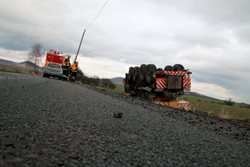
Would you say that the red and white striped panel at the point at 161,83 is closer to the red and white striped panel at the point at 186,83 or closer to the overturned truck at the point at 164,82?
the overturned truck at the point at 164,82

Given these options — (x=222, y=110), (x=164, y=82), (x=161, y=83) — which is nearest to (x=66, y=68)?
(x=161, y=83)

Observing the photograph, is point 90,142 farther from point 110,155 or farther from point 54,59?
point 54,59

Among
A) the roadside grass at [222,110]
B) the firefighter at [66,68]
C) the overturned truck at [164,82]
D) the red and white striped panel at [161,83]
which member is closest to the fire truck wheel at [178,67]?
the overturned truck at [164,82]

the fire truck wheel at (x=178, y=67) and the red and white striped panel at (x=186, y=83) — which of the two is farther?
the fire truck wheel at (x=178, y=67)

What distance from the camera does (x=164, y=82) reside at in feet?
36.2

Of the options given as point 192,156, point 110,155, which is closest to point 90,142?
point 110,155

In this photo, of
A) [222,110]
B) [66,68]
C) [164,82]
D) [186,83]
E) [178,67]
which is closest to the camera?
[222,110]

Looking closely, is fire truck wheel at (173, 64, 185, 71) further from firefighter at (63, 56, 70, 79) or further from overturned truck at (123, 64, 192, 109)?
firefighter at (63, 56, 70, 79)

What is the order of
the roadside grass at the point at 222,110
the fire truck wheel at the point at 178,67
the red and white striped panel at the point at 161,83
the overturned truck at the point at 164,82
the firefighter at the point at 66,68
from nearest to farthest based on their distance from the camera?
the roadside grass at the point at 222,110 < the overturned truck at the point at 164,82 < the red and white striped panel at the point at 161,83 < the fire truck wheel at the point at 178,67 < the firefighter at the point at 66,68

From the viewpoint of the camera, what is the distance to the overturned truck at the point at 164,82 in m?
10.8

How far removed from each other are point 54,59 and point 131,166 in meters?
23.0

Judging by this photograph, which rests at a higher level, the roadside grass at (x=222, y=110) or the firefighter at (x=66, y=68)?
the firefighter at (x=66, y=68)

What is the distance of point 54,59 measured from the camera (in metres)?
22.4

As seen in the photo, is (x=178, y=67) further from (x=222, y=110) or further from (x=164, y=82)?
(x=222, y=110)
